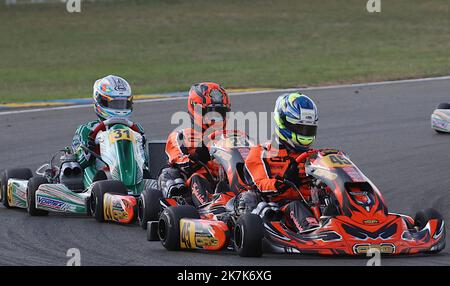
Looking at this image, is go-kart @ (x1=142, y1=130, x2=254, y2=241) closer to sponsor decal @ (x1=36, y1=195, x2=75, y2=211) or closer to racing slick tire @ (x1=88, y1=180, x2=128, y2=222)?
racing slick tire @ (x1=88, y1=180, x2=128, y2=222)

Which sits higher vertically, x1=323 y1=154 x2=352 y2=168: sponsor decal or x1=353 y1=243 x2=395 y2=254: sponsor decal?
x1=323 y1=154 x2=352 y2=168: sponsor decal

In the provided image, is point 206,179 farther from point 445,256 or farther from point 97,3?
point 97,3

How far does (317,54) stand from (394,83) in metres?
7.04

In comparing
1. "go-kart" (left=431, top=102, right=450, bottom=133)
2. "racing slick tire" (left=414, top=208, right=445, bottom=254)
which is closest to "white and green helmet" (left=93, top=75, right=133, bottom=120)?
"racing slick tire" (left=414, top=208, right=445, bottom=254)

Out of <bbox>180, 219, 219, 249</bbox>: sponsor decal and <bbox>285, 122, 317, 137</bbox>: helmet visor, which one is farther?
<bbox>285, 122, 317, 137</bbox>: helmet visor

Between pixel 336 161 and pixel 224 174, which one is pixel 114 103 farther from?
pixel 336 161

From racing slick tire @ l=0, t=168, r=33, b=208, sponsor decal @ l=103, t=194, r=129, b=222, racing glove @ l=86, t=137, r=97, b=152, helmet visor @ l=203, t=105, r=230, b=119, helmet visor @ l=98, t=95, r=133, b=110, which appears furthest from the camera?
racing slick tire @ l=0, t=168, r=33, b=208

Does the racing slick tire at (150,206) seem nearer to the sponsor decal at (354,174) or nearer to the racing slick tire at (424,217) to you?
the sponsor decal at (354,174)

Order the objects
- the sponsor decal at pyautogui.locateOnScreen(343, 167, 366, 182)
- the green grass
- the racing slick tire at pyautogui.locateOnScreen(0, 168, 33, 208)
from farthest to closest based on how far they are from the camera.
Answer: the green grass → the racing slick tire at pyautogui.locateOnScreen(0, 168, 33, 208) → the sponsor decal at pyautogui.locateOnScreen(343, 167, 366, 182)

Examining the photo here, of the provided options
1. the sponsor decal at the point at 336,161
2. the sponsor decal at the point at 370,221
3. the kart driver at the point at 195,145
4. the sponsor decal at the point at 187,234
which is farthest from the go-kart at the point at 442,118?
the sponsor decal at the point at 187,234

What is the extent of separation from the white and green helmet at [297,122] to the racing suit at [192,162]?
3.71 ft

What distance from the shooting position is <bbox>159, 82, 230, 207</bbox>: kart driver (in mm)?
9922

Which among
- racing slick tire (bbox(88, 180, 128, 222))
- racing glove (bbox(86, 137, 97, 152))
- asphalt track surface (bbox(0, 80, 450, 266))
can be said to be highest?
racing glove (bbox(86, 137, 97, 152))

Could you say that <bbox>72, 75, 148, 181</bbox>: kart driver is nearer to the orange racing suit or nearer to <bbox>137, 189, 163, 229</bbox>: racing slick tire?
the orange racing suit
